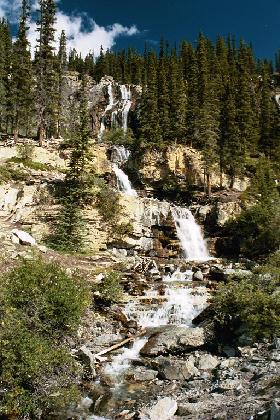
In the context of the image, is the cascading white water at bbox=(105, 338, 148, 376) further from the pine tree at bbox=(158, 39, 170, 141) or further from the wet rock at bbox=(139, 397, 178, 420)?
the pine tree at bbox=(158, 39, 170, 141)

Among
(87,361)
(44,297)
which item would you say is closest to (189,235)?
(87,361)

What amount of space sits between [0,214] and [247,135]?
3833cm

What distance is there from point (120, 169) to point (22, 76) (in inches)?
640

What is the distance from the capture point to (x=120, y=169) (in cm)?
5212

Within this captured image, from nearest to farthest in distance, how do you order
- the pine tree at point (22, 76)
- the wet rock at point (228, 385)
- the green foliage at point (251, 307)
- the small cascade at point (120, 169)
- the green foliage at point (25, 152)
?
the wet rock at point (228, 385) < the green foliage at point (251, 307) < the green foliage at point (25, 152) < the small cascade at point (120, 169) < the pine tree at point (22, 76)

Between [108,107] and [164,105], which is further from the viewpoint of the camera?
[108,107]

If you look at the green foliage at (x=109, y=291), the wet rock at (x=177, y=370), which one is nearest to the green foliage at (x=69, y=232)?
the green foliage at (x=109, y=291)

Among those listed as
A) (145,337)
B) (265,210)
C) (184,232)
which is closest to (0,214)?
(184,232)

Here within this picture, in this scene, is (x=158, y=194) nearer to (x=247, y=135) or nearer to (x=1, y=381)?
(x=247, y=135)

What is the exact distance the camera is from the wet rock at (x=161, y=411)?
495 inches

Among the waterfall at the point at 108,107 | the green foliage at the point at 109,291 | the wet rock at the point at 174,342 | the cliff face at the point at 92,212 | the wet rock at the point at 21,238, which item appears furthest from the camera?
the waterfall at the point at 108,107

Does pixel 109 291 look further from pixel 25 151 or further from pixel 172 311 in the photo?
pixel 25 151

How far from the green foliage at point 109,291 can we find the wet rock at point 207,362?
299 inches

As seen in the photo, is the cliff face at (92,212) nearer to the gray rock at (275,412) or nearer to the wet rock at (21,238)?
the wet rock at (21,238)
